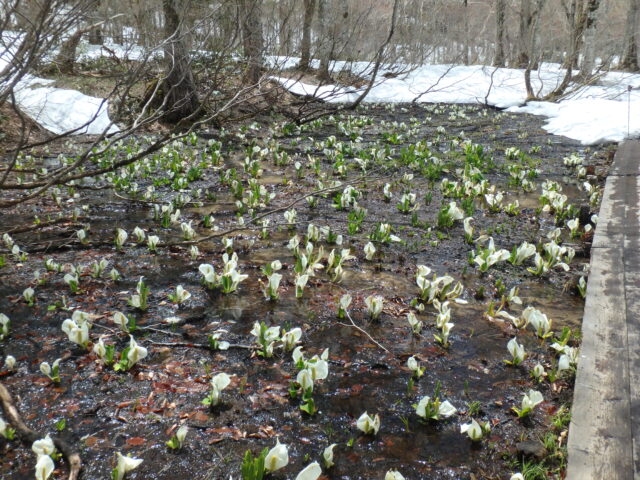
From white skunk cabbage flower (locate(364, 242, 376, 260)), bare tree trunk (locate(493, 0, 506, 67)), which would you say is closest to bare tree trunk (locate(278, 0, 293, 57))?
white skunk cabbage flower (locate(364, 242, 376, 260))

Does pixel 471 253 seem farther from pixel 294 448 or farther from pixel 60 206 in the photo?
pixel 60 206

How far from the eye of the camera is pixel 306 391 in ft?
8.68

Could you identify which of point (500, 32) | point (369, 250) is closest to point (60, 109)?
point (369, 250)

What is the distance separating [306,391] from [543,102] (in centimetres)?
1574

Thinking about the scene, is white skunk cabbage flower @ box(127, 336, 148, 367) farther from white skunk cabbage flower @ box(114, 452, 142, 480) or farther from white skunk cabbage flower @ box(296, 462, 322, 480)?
white skunk cabbage flower @ box(296, 462, 322, 480)

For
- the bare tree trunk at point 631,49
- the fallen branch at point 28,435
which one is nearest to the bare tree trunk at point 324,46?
the fallen branch at point 28,435

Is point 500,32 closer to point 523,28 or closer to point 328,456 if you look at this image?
point 523,28

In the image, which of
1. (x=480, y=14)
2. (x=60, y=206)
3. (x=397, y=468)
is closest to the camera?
(x=397, y=468)

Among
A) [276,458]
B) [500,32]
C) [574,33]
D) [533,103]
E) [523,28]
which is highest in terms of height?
[500,32]

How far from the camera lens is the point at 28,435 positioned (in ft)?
7.48

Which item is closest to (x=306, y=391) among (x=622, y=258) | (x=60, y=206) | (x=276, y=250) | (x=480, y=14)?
(x=276, y=250)

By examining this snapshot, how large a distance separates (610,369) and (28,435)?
113 inches

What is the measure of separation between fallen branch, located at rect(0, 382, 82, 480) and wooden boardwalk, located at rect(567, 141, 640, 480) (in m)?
2.05

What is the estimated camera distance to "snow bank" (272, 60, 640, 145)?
1062cm
